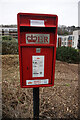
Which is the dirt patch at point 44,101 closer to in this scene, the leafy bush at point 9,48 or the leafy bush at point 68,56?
the leafy bush at point 9,48

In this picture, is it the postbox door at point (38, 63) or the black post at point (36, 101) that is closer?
the postbox door at point (38, 63)

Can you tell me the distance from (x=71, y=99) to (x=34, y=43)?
1.75 metres

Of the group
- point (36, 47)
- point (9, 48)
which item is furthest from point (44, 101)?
point (9, 48)

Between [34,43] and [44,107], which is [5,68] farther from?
[34,43]

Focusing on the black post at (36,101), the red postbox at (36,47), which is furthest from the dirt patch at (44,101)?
the red postbox at (36,47)

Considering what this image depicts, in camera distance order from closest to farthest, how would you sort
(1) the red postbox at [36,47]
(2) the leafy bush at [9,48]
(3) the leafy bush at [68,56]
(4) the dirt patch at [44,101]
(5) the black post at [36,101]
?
(1) the red postbox at [36,47], (5) the black post at [36,101], (4) the dirt patch at [44,101], (2) the leafy bush at [9,48], (3) the leafy bush at [68,56]

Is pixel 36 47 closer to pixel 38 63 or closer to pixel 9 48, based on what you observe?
pixel 38 63

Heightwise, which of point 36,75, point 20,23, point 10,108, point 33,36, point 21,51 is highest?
point 20,23

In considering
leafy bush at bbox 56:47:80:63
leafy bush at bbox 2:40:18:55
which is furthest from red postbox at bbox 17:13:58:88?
leafy bush at bbox 56:47:80:63

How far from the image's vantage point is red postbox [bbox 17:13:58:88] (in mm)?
1375

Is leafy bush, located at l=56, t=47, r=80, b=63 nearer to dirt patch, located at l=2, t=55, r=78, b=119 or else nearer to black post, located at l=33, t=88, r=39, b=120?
dirt patch, located at l=2, t=55, r=78, b=119

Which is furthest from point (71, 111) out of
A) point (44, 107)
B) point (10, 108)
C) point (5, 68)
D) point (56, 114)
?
point (5, 68)

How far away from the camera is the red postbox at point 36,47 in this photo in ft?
4.51

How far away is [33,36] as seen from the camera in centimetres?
141
